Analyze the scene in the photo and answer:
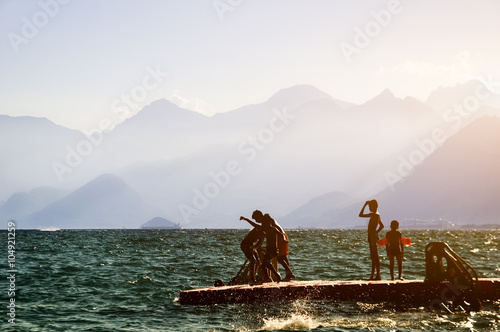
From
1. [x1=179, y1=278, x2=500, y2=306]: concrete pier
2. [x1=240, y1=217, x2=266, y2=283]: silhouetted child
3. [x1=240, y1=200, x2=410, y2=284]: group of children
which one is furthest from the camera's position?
[x1=240, y1=217, x2=266, y2=283]: silhouetted child

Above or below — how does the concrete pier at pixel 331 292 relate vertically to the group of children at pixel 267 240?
below

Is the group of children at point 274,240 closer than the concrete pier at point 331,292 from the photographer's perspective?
No

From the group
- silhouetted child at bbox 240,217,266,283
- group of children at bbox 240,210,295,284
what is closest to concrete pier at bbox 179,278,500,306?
silhouetted child at bbox 240,217,266,283

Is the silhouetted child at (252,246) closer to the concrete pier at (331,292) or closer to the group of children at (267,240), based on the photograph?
the group of children at (267,240)

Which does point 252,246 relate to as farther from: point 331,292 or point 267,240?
point 331,292

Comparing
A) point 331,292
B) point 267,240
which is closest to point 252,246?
point 267,240

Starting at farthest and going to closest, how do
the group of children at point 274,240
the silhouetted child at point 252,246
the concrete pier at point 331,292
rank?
the silhouetted child at point 252,246, the group of children at point 274,240, the concrete pier at point 331,292

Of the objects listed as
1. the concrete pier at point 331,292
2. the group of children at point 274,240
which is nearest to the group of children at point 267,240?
the group of children at point 274,240

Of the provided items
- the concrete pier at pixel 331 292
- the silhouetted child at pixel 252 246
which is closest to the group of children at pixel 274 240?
the silhouetted child at pixel 252 246

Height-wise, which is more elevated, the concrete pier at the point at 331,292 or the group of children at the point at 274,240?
the group of children at the point at 274,240

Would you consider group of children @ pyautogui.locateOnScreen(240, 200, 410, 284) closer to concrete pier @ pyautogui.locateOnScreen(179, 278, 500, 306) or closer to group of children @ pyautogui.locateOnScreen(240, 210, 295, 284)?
group of children @ pyautogui.locateOnScreen(240, 210, 295, 284)

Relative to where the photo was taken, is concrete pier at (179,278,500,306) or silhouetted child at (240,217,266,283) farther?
silhouetted child at (240,217,266,283)

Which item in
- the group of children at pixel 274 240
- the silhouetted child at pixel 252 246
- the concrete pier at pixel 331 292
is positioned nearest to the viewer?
the concrete pier at pixel 331 292

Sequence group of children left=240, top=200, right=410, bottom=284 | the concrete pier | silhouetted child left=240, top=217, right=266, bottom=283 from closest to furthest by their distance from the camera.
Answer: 1. the concrete pier
2. group of children left=240, top=200, right=410, bottom=284
3. silhouetted child left=240, top=217, right=266, bottom=283
